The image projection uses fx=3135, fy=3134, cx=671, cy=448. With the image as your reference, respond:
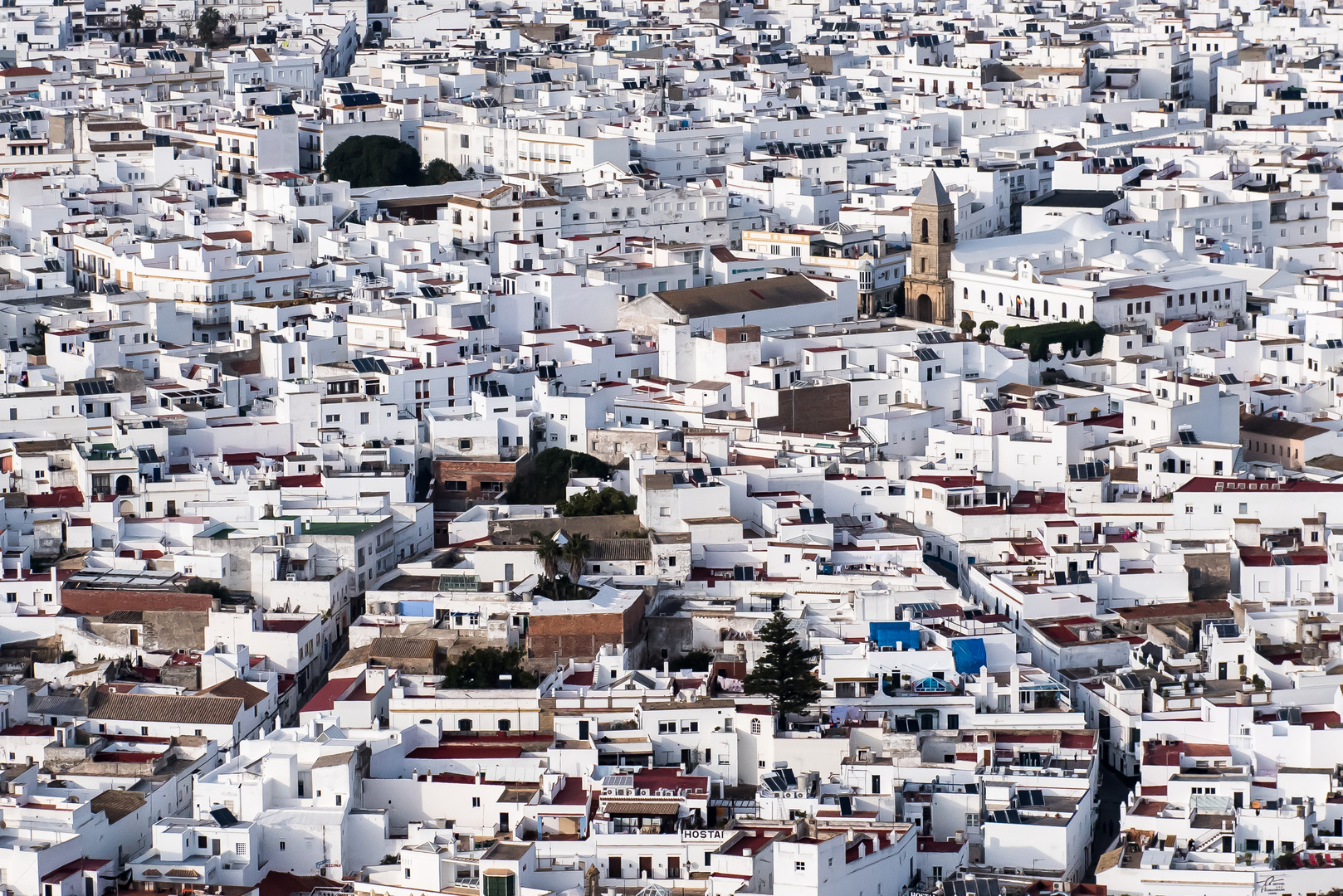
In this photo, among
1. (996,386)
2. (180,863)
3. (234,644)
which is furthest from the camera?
(996,386)

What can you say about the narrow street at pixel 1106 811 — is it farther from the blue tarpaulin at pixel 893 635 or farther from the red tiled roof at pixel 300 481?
the red tiled roof at pixel 300 481

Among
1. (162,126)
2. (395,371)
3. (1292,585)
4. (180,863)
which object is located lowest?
(180,863)

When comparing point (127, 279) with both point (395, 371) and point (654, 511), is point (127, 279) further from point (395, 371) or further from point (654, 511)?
point (654, 511)

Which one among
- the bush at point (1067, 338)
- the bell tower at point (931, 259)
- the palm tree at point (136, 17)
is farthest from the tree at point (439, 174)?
the palm tree at point (136, 17)

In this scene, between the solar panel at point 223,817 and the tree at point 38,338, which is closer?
the solar panel at point 223,817

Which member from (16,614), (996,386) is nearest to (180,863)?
(16,614)

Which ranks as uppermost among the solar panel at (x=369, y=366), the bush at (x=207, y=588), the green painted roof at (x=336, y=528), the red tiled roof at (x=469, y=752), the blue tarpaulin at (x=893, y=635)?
the solar panel at (x=369, y=366)

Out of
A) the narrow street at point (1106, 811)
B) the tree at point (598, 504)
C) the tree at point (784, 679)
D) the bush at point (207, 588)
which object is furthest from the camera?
the tree at point (598, 504)
